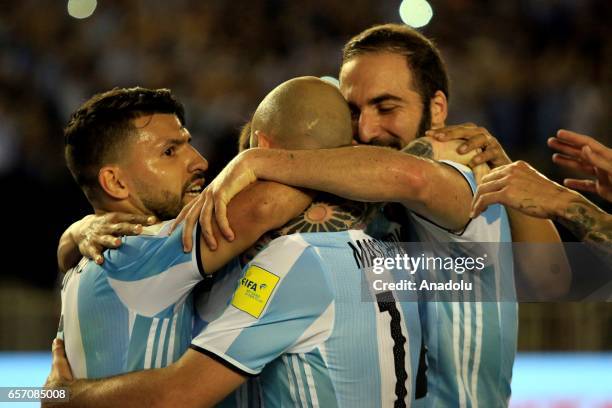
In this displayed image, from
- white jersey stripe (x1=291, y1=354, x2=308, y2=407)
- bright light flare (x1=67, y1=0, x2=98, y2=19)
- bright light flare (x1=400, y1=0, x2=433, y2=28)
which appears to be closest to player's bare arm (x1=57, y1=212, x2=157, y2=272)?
white jersey stripe (x1=291, y1=354, x2=308, y2=407)

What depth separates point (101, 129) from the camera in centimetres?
307

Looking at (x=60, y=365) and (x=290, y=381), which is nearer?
(x=290, y=381)

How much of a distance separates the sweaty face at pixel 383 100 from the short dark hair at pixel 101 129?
765 mm

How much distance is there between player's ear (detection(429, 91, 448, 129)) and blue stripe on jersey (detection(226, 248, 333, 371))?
1.27 m

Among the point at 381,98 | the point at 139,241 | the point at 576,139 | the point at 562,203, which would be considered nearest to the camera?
the point at 139,241

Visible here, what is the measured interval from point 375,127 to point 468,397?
113 cm

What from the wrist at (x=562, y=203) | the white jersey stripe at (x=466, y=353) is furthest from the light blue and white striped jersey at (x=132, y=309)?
the wrist at (x=562, y=203)

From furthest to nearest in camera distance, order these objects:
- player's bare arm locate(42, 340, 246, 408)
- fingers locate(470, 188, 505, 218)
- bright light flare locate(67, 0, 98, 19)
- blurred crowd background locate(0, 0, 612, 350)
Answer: bright light flare locate(67, 0, 98, 19) → blurred crowd background locate(0, 0, 612, 350) → fingers locate(470, 188, 505, 218) → player's bare arm locate(42, 340, 246, 408)

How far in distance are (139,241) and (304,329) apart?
62 cm

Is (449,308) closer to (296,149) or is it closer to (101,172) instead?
(296,149)

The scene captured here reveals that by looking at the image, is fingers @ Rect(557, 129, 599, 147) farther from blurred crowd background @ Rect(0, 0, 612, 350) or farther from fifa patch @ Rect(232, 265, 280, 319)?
blurred crowd background @ Rect(0, 0, 612, 350)

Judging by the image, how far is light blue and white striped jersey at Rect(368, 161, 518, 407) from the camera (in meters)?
2.78

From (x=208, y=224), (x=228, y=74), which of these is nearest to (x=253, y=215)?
(x=208, y=224)

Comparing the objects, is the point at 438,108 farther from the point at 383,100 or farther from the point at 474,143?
the point at 474,143
